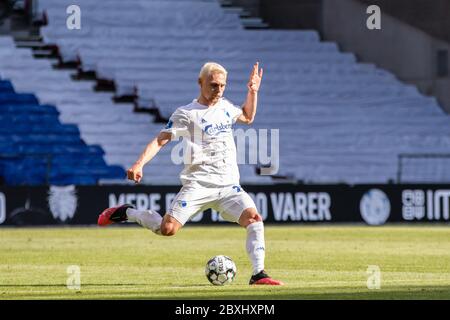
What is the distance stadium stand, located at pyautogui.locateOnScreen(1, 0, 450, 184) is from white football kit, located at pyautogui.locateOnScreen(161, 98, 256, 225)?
62.3 ft

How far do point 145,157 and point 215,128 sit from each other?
94 centimetres

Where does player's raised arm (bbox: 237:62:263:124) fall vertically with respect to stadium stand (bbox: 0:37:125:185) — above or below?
above

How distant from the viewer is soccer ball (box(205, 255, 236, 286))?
14641 millimetres

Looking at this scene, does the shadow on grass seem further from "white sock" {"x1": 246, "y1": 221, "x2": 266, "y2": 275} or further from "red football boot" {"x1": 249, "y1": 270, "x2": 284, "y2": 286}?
"white sock" {"x1": 246, "y1": 221, "x2": 266, "y2": 275}

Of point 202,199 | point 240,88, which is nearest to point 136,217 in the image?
point 202,199

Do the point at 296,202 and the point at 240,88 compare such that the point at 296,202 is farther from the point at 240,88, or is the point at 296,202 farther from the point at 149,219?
the point at 149,219

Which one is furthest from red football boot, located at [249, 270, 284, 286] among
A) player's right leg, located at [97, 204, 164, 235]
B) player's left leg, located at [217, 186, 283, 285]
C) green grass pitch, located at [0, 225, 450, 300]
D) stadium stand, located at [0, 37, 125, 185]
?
stadium stand, located at [0, 37, 125, 185]

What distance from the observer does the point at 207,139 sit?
48.2ft

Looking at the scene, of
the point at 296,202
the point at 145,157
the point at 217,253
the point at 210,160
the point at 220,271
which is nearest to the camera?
the point at 145,157

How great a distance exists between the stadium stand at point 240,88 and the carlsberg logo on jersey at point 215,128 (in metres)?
19.2

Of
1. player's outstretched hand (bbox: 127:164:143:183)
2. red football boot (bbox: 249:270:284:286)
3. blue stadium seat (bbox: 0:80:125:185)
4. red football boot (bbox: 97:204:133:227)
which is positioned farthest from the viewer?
blue stadium seat (bbox: 0:80:125:185)

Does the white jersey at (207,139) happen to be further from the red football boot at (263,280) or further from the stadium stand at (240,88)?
the stadium stand at (240,88)

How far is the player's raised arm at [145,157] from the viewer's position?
13814 millimetres
